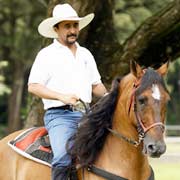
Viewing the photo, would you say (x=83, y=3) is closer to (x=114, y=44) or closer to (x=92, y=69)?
(x=114, y=44)

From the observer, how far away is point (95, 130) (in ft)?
20.4

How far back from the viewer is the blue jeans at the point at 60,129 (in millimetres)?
6312

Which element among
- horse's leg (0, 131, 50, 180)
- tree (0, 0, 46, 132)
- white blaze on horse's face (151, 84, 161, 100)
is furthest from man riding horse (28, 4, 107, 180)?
tree (0, 0, 46, 132)

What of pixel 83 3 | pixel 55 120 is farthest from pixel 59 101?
pixel 83 3

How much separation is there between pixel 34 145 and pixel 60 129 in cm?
49

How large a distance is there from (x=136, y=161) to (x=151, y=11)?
1750 cm

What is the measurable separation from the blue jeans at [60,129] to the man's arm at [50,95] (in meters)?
0.30

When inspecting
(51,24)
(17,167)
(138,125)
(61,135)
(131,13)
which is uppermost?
(131,13)

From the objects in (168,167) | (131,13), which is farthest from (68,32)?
(131,13)

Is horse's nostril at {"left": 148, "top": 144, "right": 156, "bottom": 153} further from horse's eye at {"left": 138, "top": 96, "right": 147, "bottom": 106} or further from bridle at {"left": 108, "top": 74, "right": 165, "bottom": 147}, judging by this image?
horse's eye at {"left": 138, "top": 96, "right": 147, "bottom": 106}

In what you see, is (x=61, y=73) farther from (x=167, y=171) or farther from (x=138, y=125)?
(x=167, y=171)

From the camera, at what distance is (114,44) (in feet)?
36.3

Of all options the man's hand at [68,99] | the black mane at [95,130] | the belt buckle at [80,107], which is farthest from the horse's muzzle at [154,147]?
the belt buckle at [80,107]

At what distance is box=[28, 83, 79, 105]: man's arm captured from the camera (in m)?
6.25
